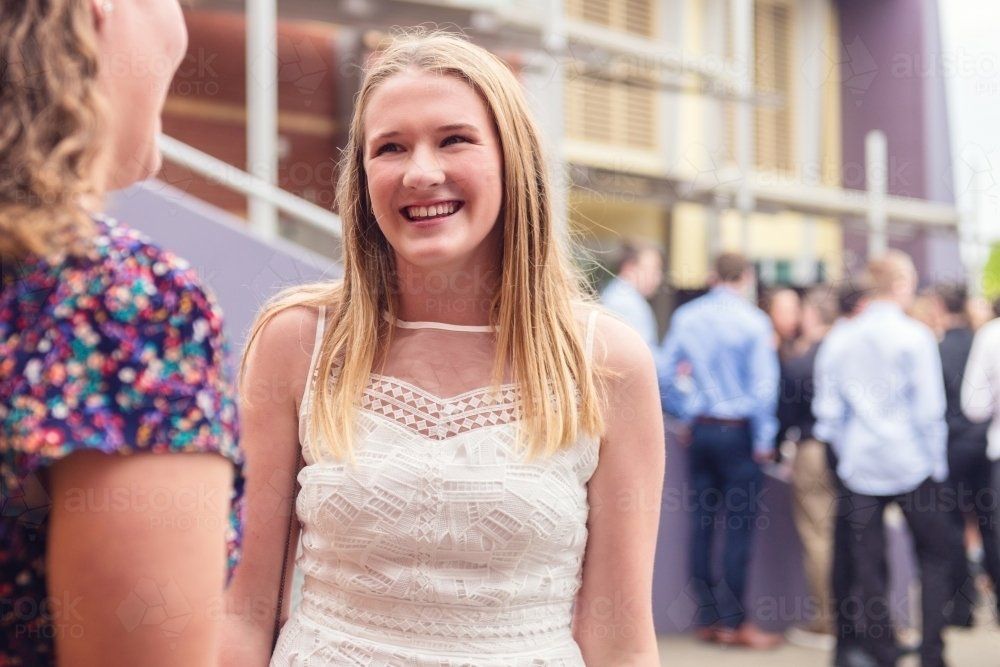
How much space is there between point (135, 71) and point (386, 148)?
2.59 ft

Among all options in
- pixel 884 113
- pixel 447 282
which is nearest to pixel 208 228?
pixel 447 282

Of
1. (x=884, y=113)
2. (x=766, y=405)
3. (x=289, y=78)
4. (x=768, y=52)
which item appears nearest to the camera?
(x=766, y=405)

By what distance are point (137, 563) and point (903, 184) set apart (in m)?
18.0

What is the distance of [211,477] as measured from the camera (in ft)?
3.00

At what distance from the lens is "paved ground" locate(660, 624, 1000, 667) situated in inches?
218

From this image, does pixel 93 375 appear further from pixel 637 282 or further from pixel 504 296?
pixel 637 282

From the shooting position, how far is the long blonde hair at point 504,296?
1.75 m

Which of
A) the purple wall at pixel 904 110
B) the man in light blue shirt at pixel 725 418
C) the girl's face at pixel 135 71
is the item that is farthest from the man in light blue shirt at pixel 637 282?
the purple wall at pixel 904 110

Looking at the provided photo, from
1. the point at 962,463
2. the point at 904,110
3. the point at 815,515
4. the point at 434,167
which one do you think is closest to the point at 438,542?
the point at 434,167

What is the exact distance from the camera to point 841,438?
5.46 meters

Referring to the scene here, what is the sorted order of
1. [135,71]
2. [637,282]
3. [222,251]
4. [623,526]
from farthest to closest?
[637,282]
[222,251]
[623,526]
[135,71]

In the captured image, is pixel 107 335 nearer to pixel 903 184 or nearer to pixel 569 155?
pixel 569 155

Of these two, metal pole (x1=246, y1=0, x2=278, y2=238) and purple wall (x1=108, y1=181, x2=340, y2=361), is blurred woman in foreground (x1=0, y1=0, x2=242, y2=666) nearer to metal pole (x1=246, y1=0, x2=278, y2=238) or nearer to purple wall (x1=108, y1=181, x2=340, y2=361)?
purple wall (x1=108, y1=181, x2=340, y2=361)

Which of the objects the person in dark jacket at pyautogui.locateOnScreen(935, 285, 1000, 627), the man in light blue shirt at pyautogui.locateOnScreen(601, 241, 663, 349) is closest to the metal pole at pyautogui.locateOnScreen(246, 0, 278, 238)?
the man in light blue shirt at pyautogui.locateOnScreen(601, 241, 663, 349)
